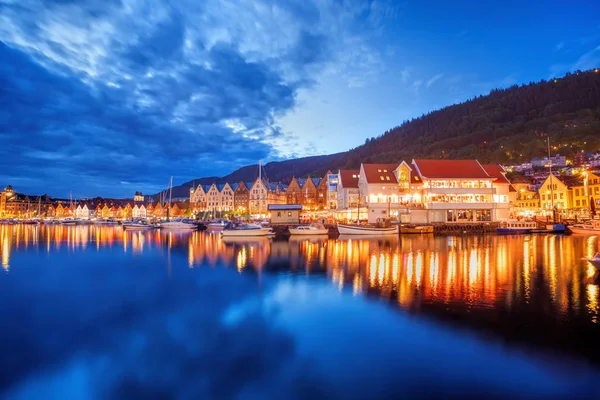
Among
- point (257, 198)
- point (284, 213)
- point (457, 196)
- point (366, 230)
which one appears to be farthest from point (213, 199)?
point (457, 196)

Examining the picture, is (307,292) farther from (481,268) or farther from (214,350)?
(481,268)

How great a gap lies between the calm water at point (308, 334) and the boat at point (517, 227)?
35089 millimetres

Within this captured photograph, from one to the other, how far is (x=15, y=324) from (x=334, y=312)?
1212 cm

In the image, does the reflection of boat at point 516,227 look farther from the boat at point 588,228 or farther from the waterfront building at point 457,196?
the boat at point 588,228

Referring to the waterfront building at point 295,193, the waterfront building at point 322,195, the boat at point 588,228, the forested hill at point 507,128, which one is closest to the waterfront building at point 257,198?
the waterfront building at point 295,193

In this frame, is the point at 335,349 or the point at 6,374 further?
the point at 335,349

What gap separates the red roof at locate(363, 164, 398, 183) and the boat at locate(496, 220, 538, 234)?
18311mm

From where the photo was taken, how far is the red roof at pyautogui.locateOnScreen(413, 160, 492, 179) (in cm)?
6088

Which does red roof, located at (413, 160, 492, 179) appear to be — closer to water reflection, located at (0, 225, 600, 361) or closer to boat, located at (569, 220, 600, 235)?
boat, located at (569, 220, 600, 235)

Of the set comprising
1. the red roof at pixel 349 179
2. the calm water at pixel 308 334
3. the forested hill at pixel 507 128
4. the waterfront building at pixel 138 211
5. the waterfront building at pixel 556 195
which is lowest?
the calm water at pixel 308 334

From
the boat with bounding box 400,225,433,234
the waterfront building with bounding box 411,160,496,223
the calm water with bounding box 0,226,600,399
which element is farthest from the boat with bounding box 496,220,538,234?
the calm water with bounding box 0,226,600,399

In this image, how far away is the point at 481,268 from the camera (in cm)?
2286

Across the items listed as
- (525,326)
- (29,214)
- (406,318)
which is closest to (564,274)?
(525,326)

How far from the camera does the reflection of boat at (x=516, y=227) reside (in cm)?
5528
